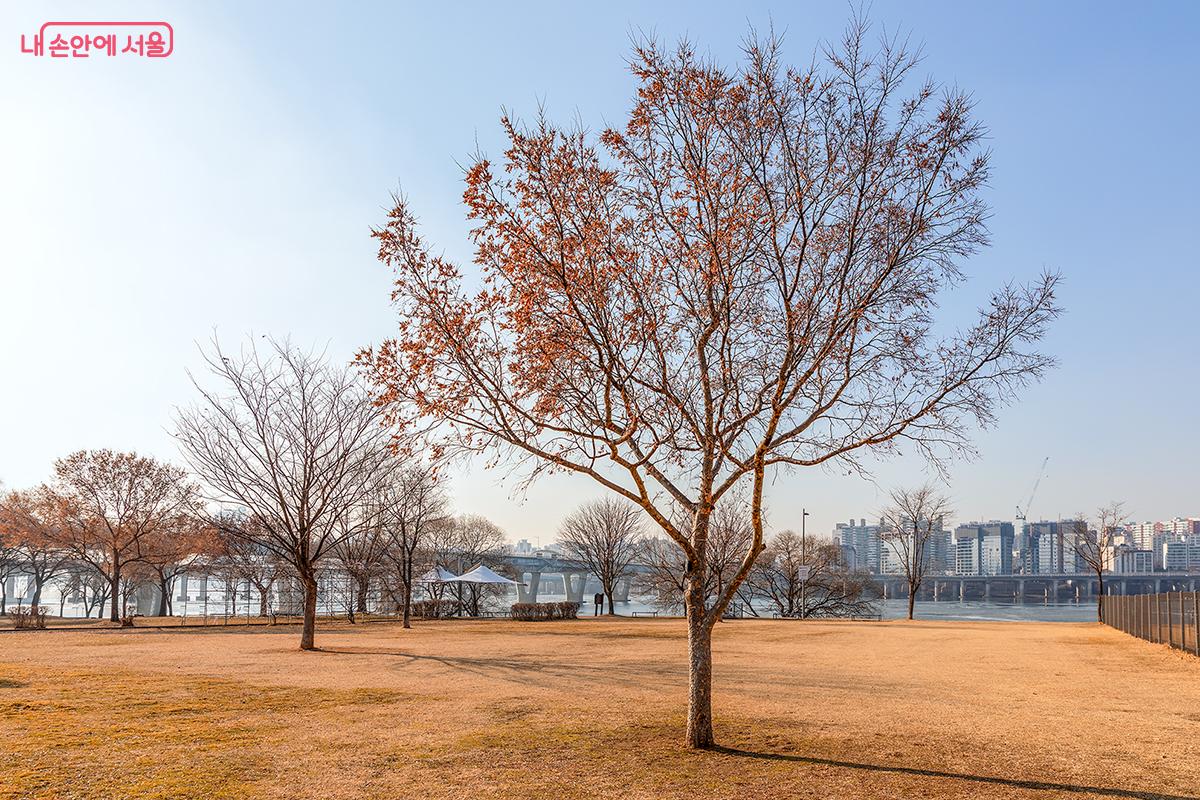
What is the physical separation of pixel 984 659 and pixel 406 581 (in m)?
23.6

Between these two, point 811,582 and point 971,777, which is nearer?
point 971,777

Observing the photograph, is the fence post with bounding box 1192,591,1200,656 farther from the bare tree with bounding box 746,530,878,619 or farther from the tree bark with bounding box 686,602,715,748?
the bare tree with bounding box 746,530,878,619

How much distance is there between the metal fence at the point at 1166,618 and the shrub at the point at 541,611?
88.1ft

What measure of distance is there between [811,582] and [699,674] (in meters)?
57.7

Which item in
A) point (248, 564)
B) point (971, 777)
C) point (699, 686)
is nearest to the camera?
point (971, 777)

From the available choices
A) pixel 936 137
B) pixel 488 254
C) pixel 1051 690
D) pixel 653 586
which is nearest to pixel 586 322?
pixel 488 254

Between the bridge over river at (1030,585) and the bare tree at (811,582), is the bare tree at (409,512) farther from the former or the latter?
the bridge over river at (1030,585)

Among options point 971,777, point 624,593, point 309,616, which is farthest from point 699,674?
point 624,593

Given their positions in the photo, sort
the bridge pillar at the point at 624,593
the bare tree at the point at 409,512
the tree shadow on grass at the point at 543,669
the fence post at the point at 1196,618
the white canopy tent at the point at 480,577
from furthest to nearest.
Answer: the bridge pillar at the point at 624,593, the white canopy tent at the point at 480,577, the bare tree at the point at 409,512, the fence post at the point at 1196,618, the tree shadow on grass at the point at 543,669

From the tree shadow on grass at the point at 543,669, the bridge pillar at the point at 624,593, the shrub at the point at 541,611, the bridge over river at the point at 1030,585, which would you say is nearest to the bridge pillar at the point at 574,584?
the bridge pillar at the point at 624,593

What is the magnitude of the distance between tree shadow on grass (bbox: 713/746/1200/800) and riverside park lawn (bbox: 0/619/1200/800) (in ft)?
0.13

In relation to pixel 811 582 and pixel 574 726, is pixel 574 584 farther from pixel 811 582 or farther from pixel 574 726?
pixel 574 726

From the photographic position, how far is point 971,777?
29.8 ft

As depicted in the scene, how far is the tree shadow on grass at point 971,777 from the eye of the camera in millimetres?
8359
